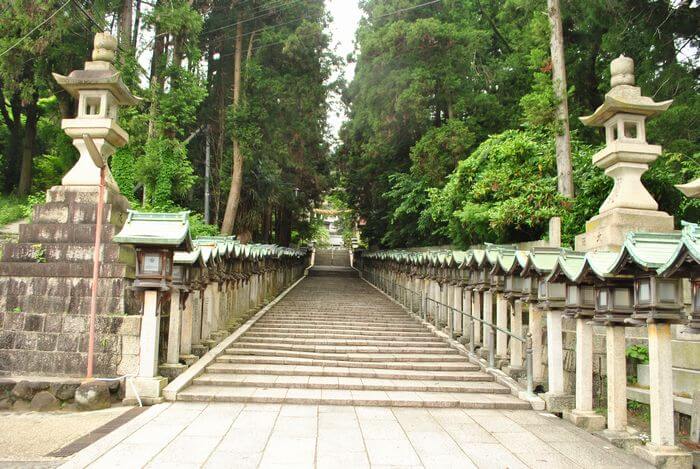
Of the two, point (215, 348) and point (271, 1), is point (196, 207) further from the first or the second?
point (215, 348)

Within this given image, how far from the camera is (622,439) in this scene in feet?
20.6

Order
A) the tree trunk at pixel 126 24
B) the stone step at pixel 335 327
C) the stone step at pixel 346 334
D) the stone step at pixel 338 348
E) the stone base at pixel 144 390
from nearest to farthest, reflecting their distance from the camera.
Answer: the stone base at pixel 144 390
the stone step at pixel 338 348
the stone step at pixel 346 334
the stone step at pixel 335 327
the tree trunk at pixel 126 24

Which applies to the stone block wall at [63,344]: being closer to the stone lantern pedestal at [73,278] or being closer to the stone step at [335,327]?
the stone lantern pedestal at [73,278]

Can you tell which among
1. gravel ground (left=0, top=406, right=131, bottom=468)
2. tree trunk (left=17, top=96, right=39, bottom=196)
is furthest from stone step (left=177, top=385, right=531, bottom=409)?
tree trunk (left=17, top=96, right=39, bottom=196)

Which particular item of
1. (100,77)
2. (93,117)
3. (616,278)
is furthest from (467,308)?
(100,77)

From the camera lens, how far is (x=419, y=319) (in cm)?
1552

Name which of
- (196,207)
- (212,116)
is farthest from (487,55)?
(196,207)

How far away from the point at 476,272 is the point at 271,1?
15.5 meters

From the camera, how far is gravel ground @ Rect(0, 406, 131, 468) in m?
5.30

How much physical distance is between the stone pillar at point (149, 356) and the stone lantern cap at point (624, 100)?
28.4ft

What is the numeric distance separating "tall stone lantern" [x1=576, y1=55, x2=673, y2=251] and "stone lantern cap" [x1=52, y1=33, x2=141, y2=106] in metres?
9.34

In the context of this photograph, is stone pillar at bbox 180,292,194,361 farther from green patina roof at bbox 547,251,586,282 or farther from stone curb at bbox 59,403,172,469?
green patina roof at bbox 547,251,586,282

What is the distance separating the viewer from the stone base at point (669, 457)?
17.8 feet

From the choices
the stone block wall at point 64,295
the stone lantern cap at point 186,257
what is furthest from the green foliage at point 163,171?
the stone lantern cap at point 186,257
